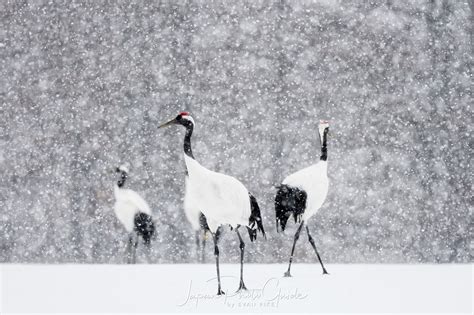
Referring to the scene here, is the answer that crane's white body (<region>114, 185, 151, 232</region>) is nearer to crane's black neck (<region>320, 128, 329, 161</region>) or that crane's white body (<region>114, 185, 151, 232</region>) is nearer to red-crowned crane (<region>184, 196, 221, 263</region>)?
red-crowned crane (<region>184, 196, 221, 263</region>)

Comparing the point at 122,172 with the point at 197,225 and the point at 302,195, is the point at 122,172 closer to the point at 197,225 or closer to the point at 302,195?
the point at 197,225

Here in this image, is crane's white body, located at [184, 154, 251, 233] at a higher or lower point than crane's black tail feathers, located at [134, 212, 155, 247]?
higher

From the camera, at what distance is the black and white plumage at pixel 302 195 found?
2.39m

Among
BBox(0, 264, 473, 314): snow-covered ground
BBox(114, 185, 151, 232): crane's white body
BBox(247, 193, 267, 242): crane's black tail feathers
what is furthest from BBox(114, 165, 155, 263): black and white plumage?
BBox(247, 193, 267, 242): crane's black tail feathers

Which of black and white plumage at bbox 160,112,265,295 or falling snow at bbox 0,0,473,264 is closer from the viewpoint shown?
black and white plumage at bbox 160,112,265,295

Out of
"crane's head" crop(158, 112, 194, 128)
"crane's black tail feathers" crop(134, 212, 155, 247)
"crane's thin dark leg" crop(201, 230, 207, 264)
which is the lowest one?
"crane's thin dark leg" crop(201, 230, 207, 264)

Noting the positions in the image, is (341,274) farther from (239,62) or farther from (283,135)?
(239,62)

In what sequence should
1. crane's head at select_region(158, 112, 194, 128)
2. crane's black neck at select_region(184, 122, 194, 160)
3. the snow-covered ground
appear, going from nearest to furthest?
the snow-covered ground → crane's black neck at select_region(184, 122, 194, 160) → crane's head at select_region(158, 112, 194, 128)

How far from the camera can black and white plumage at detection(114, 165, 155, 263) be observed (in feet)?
8.36

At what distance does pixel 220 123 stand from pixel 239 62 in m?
0.30

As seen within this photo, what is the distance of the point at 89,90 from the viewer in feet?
8.72

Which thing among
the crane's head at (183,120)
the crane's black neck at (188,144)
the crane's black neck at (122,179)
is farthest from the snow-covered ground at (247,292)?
the crane's head at (183,120)

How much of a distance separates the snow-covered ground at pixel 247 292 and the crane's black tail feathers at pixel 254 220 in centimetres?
14

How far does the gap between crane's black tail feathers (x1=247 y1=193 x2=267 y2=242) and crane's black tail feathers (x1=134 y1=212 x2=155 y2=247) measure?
1.51 ft
